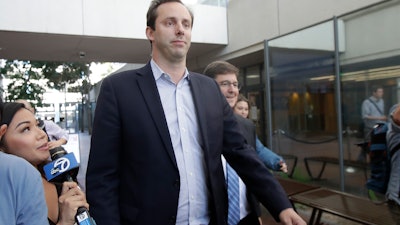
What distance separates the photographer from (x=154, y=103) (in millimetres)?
1636

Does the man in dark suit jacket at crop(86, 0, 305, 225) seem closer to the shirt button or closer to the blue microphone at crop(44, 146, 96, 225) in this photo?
the shirt button

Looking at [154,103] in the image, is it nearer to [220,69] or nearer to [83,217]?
[83,217]

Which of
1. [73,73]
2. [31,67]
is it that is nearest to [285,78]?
[31,67]

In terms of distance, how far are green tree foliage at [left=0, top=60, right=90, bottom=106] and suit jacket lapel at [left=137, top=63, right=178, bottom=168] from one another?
11.7 m

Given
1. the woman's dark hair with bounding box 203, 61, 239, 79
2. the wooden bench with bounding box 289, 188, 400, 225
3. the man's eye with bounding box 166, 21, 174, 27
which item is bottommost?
the wooden bench with bounding box 289, 188, 400, 225

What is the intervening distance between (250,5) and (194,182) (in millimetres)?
6617

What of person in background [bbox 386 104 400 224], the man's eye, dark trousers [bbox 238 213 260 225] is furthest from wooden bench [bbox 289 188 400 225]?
the man's eye

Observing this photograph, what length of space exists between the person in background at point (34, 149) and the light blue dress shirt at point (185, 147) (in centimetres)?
46

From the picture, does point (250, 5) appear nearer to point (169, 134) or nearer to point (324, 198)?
point (324, 198)

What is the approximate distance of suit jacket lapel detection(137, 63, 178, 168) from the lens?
1574mm

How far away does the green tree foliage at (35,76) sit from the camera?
40.0 ft

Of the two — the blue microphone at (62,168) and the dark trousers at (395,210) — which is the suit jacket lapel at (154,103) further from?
the dark trousers at (395,210)

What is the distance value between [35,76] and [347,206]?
1313cm

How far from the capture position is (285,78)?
281 inches
